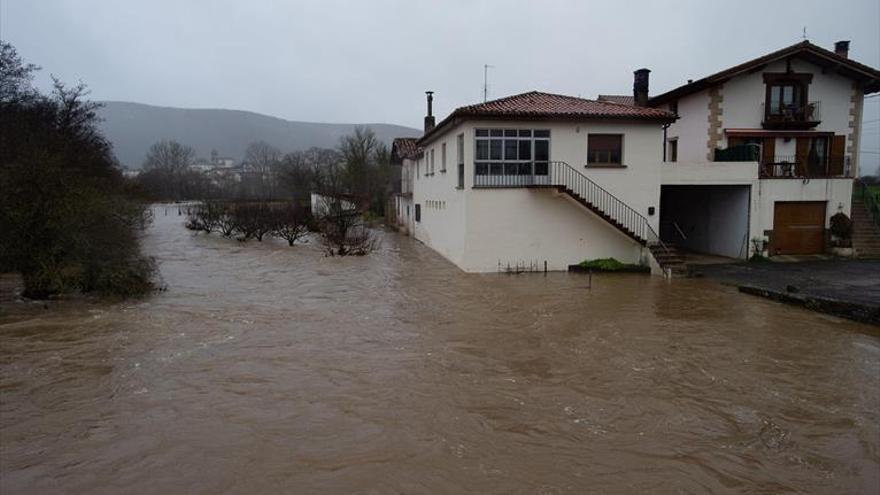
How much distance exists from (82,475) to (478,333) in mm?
7126

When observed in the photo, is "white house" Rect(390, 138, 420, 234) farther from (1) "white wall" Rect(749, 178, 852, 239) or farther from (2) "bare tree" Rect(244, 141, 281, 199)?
(2) "bare tree" Rect(244, 141, 281, 199)

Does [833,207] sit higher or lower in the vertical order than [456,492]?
higher

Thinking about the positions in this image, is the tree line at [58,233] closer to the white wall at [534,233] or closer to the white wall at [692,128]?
the white wall at [534,233]

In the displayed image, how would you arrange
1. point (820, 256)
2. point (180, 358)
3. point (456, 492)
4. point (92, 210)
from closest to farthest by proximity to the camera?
1. point (456, 492)
2. point (180, 358)
3. point (92, 210)
4. point (820, 256)

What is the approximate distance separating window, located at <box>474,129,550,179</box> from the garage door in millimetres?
9026

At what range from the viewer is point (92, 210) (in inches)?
584

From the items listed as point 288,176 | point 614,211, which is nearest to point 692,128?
point 614,211

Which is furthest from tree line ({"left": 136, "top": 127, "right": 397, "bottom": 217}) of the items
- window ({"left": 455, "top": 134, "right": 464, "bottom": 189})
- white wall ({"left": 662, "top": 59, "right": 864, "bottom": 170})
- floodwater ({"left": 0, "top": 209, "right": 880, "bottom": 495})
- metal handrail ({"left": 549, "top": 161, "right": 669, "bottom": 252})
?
floodwater ({"left": 0, "top": 209, "right": 880, "bottom": 495})

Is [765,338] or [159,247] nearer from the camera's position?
[765,338]

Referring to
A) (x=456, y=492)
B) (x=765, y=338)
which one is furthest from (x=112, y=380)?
(x=765, y=338)

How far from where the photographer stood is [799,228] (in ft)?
70.1

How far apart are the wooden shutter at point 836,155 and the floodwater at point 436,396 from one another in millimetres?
12060

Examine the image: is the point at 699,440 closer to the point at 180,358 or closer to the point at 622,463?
the point at 622,463

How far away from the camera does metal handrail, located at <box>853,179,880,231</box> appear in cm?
2225
